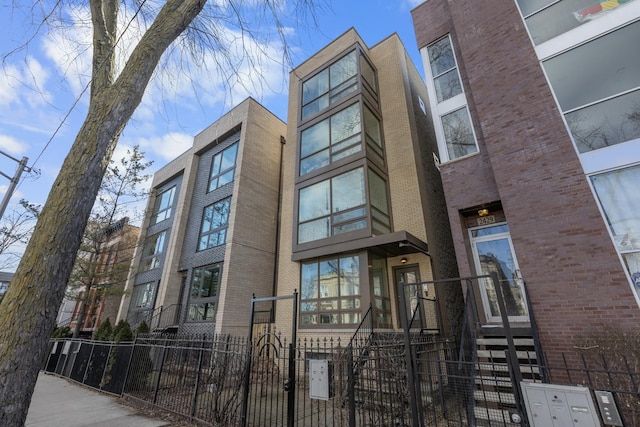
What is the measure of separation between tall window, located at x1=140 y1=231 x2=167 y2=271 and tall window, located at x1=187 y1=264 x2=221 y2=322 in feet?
14.8

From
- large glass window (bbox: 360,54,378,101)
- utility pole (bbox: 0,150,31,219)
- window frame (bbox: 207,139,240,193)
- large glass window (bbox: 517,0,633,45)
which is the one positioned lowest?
utility pole (bbox: 0,150,31,219)

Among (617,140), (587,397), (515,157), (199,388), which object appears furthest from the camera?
(515,157)

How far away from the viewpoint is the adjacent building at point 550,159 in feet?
17.9

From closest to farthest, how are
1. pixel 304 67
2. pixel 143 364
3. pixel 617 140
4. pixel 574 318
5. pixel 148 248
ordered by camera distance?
pixel 574 318
pixel 617 140
pixel 143 364
pixel 304 67
pixel 148 248

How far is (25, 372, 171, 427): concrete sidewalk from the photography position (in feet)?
19.0

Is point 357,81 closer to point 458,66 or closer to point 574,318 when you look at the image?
point 458,66

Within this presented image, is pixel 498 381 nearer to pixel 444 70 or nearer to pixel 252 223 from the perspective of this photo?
pixel 444 70

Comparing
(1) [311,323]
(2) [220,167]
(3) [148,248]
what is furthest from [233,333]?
(3) [148,248]

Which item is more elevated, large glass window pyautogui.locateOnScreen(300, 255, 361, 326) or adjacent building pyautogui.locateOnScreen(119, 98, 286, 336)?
adjacent building pyautogui.locateOnScreen(119, 98, 286, 336)

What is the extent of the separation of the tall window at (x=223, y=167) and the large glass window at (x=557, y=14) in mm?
12660

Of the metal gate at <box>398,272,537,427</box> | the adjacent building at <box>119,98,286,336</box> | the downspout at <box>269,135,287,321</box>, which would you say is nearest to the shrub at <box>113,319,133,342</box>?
the adjacent building at <box>119,98,286,336</box>

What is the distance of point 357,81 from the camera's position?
12.1 metres

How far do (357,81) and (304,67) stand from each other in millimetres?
4201

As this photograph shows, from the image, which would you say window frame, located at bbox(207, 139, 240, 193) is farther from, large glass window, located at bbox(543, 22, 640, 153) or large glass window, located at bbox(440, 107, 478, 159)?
large glass window, located at bbox(543, 22, 640, 153)
